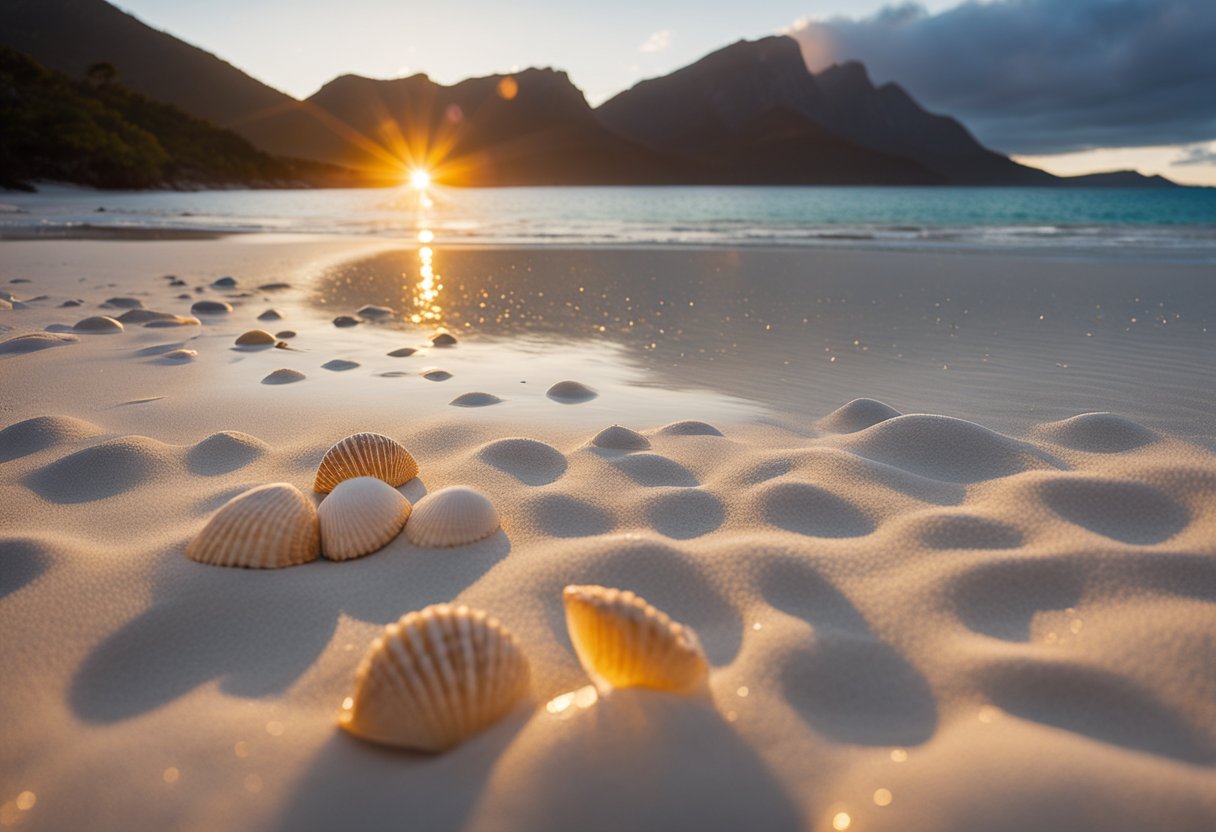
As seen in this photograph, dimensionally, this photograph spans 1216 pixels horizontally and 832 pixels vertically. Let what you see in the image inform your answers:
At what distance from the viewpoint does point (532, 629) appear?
1417 mm

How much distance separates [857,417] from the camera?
2.72 meters

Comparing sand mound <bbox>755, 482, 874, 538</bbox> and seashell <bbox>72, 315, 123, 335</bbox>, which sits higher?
sand mound <bbox>755, 482, 874, 538</bbox>

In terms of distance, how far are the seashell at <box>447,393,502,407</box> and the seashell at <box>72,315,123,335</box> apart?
9.31 ft

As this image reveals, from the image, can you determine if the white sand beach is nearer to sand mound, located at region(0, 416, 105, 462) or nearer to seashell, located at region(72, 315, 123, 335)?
sand mound, located at region(0, 416, 105, 462)

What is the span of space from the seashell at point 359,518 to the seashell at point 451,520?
0.06m

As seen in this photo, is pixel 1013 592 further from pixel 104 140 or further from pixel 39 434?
pixel 104 140

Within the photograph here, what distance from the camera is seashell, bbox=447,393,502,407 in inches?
119

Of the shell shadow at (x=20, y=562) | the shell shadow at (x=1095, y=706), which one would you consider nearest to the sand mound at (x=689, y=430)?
the shell shadow at (x=1095, y=706)

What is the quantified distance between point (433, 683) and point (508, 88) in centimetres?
21137

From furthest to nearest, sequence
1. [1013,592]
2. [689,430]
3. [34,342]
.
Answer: [34,342] → [689,430] → [1013,592]

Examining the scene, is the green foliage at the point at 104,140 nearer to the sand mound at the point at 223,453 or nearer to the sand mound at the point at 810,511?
the sand mound at the point at 223,453

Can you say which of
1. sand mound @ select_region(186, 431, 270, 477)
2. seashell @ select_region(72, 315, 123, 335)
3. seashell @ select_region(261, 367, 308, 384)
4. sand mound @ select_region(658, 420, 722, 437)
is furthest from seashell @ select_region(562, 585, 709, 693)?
seashell @ select_region(72, 315, 123, 335)

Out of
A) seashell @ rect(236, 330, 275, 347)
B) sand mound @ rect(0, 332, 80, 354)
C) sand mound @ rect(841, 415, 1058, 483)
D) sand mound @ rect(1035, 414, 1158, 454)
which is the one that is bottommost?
sand mound @ rect(0, 332, 80, 354)

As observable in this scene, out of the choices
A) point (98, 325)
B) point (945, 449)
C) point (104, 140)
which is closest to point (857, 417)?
point (945, 449)
